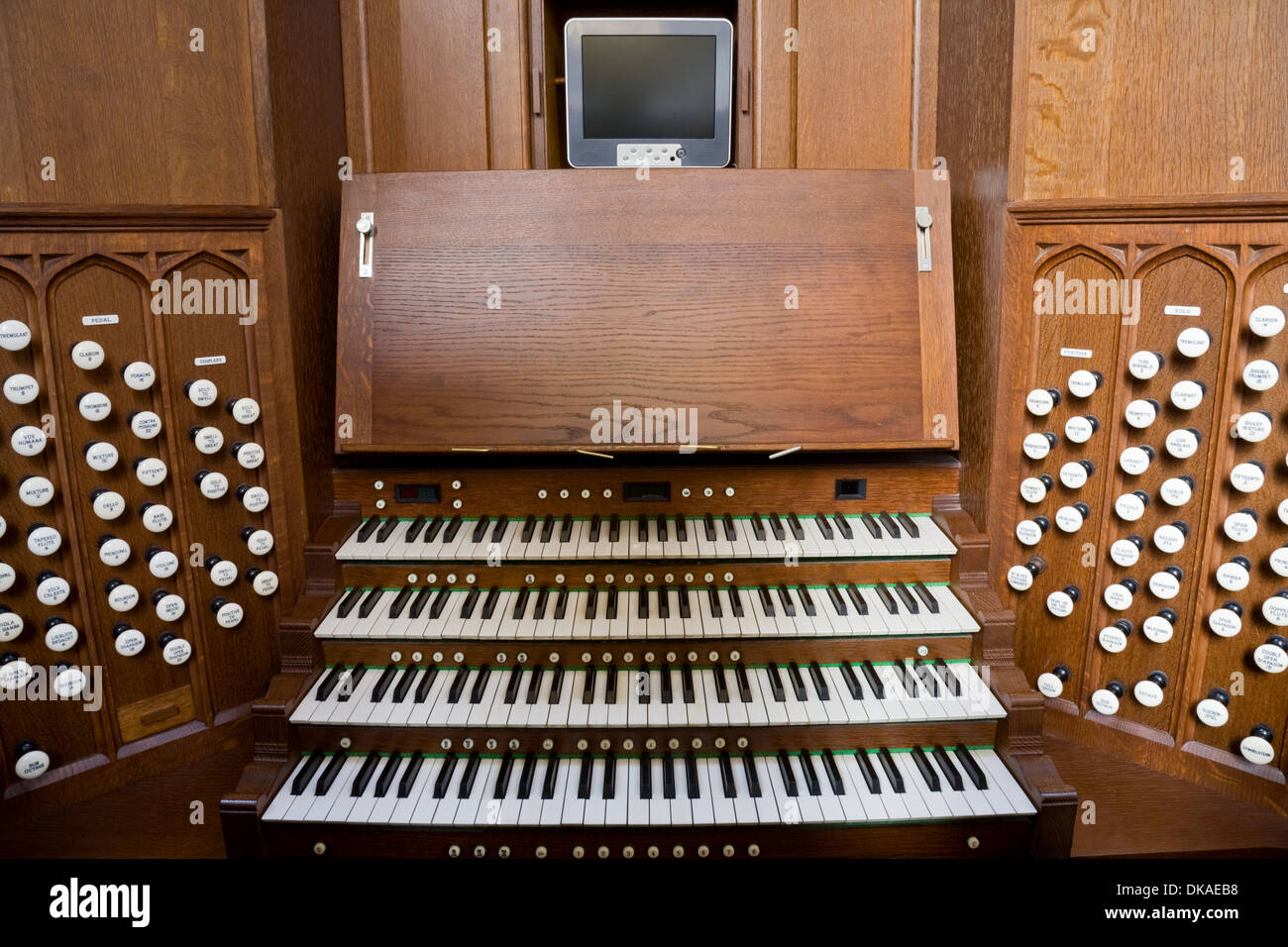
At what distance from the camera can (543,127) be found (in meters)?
3.03

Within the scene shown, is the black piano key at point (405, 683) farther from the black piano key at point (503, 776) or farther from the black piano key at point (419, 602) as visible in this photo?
the black piano key at point (503, 776)

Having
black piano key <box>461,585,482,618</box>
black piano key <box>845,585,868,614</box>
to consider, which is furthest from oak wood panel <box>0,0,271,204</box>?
black piano key <box>845,585,868,614</box>

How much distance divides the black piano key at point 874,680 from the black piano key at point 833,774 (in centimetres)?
20

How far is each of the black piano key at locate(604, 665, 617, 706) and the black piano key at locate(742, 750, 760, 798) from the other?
15.1 inches

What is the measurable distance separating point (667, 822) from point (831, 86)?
8.29ft

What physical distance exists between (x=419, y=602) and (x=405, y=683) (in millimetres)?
247

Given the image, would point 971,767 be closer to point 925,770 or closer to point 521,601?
point 925,770

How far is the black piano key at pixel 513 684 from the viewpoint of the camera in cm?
221

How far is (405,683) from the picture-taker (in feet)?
7.43

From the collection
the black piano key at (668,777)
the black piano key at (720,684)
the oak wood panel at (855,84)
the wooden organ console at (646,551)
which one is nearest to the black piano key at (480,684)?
the wooden organ console at (646,551)

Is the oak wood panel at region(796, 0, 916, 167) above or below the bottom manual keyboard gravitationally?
above

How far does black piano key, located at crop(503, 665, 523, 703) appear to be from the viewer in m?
2.21

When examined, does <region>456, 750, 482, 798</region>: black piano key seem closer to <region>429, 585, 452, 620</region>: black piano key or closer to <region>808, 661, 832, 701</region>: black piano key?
<region>429, 585, 452, 620</region>: black piano key
